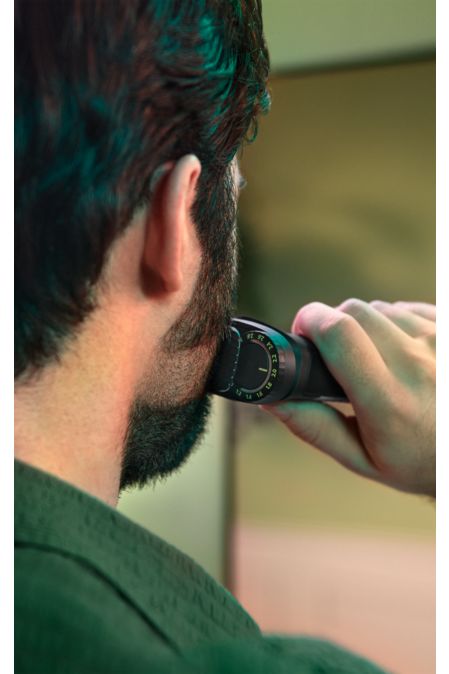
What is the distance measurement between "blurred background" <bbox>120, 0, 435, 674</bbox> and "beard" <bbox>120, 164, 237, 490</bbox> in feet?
0.67

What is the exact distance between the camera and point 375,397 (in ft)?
1.81

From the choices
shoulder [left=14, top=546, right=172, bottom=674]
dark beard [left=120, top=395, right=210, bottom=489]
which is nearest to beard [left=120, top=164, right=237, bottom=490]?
dark beard [left=120, top=395, right=210, bottom=489]

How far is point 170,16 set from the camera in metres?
0.40

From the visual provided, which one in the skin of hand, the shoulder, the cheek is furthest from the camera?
the skin of hand

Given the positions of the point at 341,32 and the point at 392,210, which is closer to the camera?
the point at 341,32

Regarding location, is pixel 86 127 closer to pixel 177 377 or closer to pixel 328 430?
pixel 177 377

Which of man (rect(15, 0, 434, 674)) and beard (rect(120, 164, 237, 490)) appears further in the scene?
beard (rect(120, 164, 237, 490))

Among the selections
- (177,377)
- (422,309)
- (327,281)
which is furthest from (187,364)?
(327,281)

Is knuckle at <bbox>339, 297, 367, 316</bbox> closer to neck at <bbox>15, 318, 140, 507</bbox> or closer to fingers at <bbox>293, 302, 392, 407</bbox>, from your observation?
fingers at <bbox>293, 302, 392, 407</bbox>

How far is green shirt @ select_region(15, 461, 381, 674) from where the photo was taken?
32 centimetres

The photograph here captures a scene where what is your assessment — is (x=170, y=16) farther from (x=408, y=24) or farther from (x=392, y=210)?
(x=392, y=210)

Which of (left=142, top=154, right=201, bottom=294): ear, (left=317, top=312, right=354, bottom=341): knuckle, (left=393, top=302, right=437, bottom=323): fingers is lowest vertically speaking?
(left=317, top=312, right=354, bottom=341): knuckle

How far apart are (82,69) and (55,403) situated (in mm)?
157
